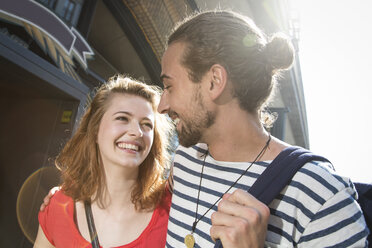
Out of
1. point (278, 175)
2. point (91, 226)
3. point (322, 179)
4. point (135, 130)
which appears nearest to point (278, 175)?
point (278, 175)

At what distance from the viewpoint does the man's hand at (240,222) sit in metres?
0.83


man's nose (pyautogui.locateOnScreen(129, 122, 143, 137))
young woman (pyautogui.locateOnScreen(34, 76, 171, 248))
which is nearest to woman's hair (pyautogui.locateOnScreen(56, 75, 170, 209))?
young woman (pyautogui.locateOnScreen(34, 76, 171, 248))

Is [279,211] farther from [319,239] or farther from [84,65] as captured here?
[84,65]

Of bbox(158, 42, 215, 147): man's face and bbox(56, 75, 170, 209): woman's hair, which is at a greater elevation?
bbox(158, 42, 215, 147): man's face

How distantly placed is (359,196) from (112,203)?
1574mm

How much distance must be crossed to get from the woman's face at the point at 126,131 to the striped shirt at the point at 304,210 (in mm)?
730

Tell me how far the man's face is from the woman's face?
1.68 feet

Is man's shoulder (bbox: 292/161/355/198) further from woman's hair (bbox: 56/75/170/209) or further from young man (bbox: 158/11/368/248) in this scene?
woman's hair (bbox: 56/75/170/209)

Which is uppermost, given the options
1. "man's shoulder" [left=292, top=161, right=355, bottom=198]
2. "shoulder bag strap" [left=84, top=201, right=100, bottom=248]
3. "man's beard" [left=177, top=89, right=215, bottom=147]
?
"man's beard" [left=177, top=89, right=215, bottom=147]

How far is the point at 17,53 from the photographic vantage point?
1892mm

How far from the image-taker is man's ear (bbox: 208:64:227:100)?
1.38m

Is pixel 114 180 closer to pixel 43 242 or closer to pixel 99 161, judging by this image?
pixel 99 161

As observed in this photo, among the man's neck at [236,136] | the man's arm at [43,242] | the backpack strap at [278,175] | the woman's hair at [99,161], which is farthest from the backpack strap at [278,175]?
the man's arm at [43,242]

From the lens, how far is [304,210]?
0.99 metres
